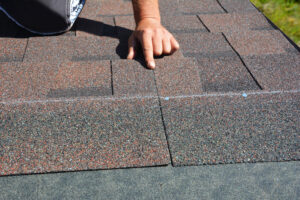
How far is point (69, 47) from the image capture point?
1.83m

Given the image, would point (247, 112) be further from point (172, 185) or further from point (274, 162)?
point (172, 185)

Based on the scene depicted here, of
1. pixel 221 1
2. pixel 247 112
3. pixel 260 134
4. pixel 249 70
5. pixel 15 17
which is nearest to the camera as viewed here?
pixel 260 134

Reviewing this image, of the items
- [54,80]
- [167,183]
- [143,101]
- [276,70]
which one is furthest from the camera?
[276,70]

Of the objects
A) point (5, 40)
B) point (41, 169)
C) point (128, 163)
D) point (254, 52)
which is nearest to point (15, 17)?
point (5, 40)

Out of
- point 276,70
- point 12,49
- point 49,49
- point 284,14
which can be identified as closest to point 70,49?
point 49,49

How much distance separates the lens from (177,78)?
154cm

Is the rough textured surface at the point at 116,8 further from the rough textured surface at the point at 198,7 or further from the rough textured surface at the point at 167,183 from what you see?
the rough textured surface at the point at 167,183

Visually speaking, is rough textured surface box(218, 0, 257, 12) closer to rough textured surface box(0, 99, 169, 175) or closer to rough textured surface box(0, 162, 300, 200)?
rough textured surface box(0, 99, 169, 175)

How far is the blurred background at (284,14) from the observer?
2.71 meters

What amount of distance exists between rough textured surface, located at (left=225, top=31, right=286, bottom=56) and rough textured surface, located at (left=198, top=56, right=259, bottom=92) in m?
0.14

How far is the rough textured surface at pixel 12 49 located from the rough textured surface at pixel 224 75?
1.03 m

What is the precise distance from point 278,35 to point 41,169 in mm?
1681

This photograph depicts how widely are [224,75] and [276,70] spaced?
11.7 inches

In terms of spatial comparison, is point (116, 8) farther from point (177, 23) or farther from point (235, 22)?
point (235, 22)
